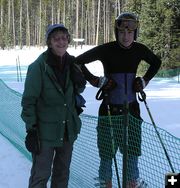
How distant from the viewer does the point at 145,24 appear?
2352 centimetres

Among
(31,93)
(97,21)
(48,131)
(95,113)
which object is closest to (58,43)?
(31,93)

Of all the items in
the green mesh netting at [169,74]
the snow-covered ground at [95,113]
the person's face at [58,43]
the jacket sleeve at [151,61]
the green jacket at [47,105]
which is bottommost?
the green mesh netting at [169,74]

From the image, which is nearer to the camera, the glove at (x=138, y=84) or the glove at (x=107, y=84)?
the glove at (x=107, y=84)

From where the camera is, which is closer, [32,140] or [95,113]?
[32,140]

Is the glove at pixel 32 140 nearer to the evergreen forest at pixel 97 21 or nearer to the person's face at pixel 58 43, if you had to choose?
the person's face at pixel 58 43

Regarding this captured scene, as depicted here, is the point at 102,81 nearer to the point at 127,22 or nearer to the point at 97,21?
the point at 127,22

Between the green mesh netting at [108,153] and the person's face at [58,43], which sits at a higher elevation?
the person's face at [58,43]

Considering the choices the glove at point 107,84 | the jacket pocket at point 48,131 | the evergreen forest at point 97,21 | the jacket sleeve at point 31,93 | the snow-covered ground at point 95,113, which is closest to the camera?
the jacket sleeve at point 31,93

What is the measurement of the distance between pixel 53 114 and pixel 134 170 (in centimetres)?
115

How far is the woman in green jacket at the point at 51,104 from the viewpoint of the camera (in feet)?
12.3

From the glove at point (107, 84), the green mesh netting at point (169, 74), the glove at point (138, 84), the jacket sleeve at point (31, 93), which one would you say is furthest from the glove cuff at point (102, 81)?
the green mesh netting at point (169, 74)

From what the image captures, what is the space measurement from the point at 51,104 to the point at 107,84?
28.5 inches

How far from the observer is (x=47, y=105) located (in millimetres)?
3855

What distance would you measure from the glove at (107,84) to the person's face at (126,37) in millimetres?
386
